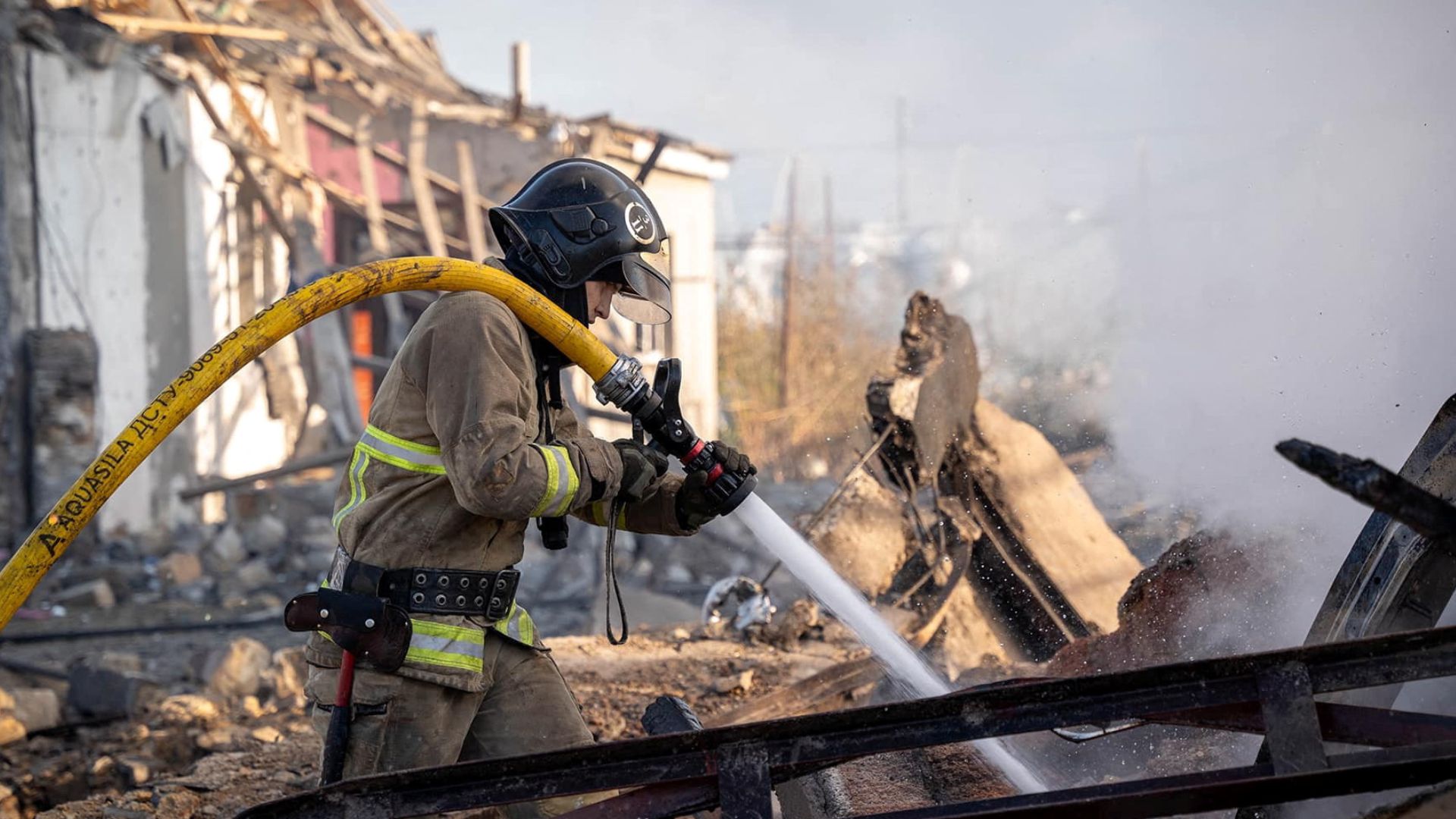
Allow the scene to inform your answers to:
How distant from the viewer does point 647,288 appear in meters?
3.02

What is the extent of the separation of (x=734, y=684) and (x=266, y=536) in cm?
680

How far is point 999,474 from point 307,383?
8.67m

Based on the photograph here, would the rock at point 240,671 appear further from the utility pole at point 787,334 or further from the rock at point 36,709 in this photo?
the utility pole at point 787,334

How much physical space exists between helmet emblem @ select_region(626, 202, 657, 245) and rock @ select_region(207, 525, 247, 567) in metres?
7.92

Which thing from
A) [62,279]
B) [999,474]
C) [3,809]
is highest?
[62,279]

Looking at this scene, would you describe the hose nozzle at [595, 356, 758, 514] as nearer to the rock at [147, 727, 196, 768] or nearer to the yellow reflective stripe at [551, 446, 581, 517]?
the yellow reflective stripe at [551, 446, 581, 517]

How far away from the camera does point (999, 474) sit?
Answer: 16.0 ft

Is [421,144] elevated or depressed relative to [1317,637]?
elevated

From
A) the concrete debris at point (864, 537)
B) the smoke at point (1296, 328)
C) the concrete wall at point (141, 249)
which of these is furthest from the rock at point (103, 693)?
the smoke at point (1296, 328)

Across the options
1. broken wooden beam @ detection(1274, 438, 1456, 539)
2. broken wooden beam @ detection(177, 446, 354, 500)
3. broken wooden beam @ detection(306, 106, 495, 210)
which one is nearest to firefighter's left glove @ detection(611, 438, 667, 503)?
broken wooden beam @ detection(1274, 438, 1456, 539)

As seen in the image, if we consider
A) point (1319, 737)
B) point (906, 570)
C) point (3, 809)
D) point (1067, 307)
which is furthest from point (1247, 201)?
point (1067, 307)

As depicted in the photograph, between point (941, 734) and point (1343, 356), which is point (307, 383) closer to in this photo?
point (1343, 356)

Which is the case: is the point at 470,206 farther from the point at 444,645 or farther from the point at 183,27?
the point at 444,645

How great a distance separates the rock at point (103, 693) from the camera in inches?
215
